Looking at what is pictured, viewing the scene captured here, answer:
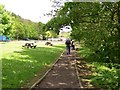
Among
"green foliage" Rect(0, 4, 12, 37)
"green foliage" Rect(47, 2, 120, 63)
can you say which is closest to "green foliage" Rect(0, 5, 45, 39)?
"green foliage" Rect(0, 4, 12, 37)

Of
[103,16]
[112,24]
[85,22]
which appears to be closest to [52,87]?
[112,24]

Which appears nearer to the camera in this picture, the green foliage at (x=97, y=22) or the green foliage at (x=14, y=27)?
the green foliage at (x=97, y=22)

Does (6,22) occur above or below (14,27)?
above

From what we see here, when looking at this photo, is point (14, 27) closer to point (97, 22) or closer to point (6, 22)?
point (6, 22)

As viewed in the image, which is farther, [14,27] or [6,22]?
[14,27]

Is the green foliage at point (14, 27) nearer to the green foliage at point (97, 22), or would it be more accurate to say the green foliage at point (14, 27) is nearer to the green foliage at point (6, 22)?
the green foliage at point (6, 22)

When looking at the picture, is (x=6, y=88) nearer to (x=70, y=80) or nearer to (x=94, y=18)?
(x=70, y=80)

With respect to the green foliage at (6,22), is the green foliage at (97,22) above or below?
below

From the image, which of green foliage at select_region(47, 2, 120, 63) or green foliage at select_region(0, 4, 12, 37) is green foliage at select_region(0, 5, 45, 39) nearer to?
green foliage at select_region(0, 4, 12, 37)

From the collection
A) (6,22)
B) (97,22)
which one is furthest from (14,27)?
(97,22)

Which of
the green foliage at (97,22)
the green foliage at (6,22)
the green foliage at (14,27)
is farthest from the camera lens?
the green foliage at (6,22)

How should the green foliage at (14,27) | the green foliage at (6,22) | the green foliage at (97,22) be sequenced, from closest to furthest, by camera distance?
the green foliage at (97,22), the green foliage at (14,27), the green foliage at (6,22)

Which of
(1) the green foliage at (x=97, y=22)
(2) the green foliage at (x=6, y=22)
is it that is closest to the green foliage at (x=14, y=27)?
(2) the green foliage at (x=6, y=22)

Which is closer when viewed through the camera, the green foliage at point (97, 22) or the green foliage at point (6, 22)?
the green foliage at point (97, 22)
